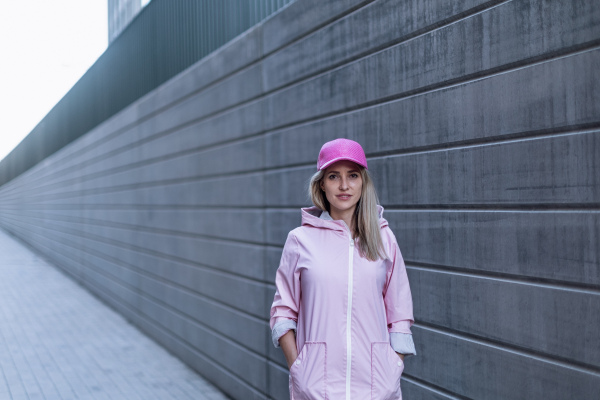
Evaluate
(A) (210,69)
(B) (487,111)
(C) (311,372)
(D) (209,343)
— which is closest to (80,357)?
(D) (209,343)

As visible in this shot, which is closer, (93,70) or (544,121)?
(544,121)

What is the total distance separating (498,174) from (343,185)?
866mm

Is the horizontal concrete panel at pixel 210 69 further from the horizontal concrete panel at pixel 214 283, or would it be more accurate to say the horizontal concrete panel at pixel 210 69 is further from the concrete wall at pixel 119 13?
the concrete wall at pixel 119 13

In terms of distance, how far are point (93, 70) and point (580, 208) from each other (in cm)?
1314

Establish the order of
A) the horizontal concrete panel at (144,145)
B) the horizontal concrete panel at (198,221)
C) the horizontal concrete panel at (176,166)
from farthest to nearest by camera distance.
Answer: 1. the horizontal concrete panel at (144,145)
2. the horizontal concrete panel at (176,166)
3. the horizontal concrete panel at (198,221)

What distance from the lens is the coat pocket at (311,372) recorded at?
2449 millimetres

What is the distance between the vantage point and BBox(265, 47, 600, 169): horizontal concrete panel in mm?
2662

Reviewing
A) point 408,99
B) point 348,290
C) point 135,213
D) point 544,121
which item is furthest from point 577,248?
point 135,213

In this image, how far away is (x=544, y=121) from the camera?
282cm

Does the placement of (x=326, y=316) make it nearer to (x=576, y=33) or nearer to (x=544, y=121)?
(x=544, y=121)

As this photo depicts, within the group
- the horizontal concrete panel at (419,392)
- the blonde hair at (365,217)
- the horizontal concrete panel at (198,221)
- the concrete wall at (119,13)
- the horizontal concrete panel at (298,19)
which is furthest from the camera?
the concrete wall at (119,13)

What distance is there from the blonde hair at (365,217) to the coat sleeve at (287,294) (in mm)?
241

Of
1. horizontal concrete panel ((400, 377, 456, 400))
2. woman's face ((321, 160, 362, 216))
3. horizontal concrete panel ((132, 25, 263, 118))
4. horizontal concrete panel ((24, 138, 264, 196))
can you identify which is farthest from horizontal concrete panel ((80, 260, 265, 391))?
woman's face ((321, 160, 362, 216))

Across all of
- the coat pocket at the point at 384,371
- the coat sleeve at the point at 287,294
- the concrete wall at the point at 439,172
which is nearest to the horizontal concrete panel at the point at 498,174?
the concrete wall at the point at 439,172
